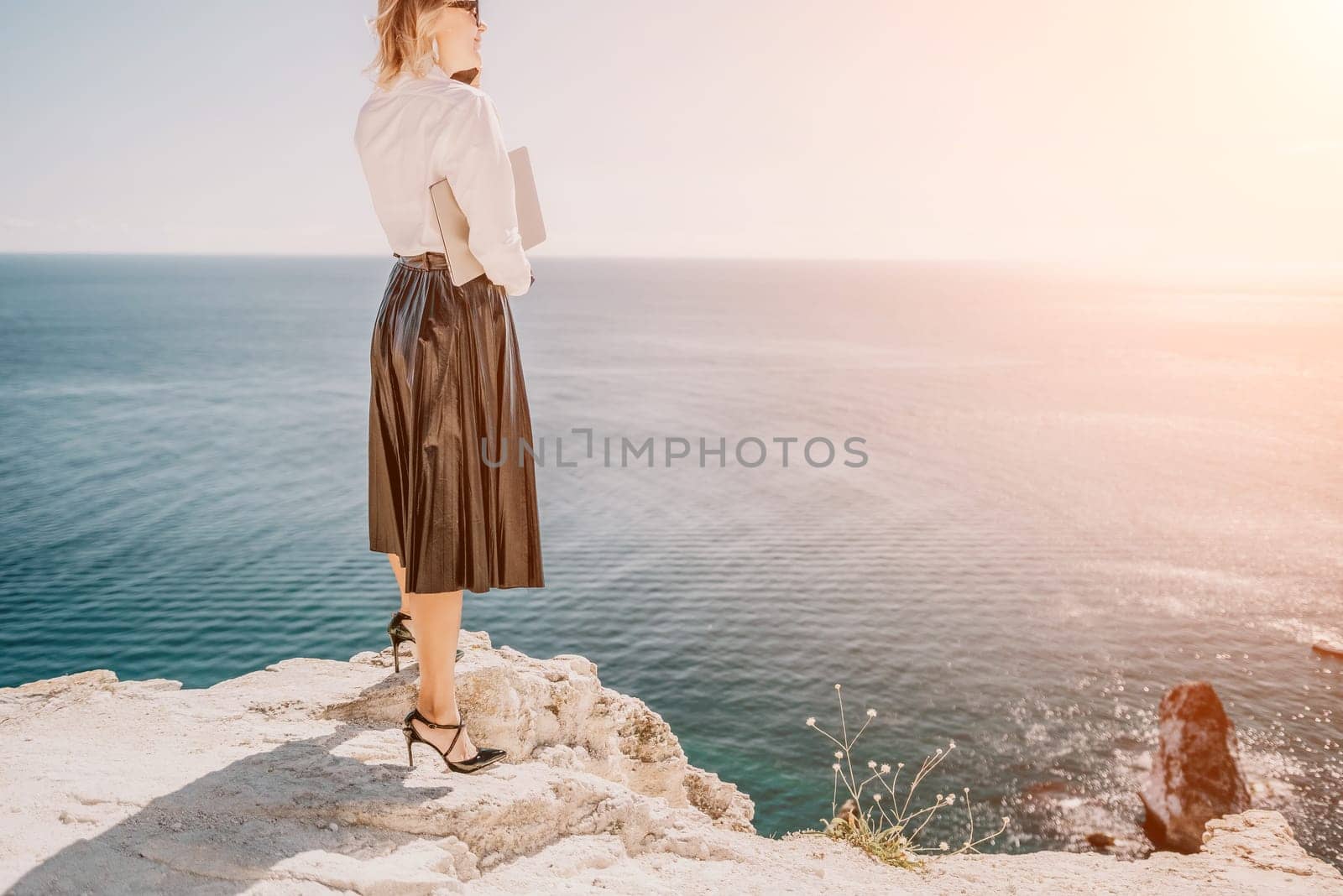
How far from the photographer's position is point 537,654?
94.6 ft

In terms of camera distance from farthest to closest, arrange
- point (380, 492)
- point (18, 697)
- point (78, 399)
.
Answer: point (78, 399) < point (18, 697) < point (380, 492)

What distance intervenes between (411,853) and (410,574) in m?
1.04

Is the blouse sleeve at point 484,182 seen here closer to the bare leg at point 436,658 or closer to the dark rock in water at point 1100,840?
the bare leg at point 436,658

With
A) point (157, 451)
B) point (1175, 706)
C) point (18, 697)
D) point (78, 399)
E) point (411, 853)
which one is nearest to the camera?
point (411, 853)

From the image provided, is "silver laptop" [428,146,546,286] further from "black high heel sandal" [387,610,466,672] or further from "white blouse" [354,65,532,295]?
"black high heel sandal" [387,610,466,672]

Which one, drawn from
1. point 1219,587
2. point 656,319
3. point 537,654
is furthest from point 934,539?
point 656,319

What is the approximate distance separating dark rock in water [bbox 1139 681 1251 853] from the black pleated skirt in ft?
74.0

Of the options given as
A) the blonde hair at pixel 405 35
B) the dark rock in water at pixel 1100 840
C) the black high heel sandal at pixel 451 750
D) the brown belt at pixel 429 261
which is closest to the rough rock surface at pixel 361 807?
the black high heel sandal at pixel 451 750

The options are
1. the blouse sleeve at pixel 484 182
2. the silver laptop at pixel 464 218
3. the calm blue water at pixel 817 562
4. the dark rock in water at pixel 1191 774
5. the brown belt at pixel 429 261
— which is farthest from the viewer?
the calm blue water at pixel 817 562

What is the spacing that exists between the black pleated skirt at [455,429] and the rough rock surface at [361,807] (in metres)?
0.99

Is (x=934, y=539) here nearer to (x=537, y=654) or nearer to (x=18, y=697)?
(x=537, y=654)

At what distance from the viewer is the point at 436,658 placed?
3697 millimetres

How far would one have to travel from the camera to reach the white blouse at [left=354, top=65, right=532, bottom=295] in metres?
3.08

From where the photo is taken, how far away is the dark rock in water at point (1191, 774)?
2131 cm
